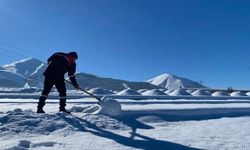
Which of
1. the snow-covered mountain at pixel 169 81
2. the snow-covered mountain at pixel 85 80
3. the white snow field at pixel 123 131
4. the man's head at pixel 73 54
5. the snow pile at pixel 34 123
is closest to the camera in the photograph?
the white snow field at pixel 123 131

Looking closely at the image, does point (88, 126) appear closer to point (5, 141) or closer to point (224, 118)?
point (5, 141)

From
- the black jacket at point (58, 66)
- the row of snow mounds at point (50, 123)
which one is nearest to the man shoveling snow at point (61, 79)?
the black jacket at point (58, 66)

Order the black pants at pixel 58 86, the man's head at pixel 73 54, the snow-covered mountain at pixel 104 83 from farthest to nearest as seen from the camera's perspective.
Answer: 1. the snow-covered mountain at pixel 104 83
2. the man's head at pixel 73 54
3. the black pants at pixel 58 86

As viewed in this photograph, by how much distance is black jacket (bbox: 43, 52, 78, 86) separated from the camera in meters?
8.44

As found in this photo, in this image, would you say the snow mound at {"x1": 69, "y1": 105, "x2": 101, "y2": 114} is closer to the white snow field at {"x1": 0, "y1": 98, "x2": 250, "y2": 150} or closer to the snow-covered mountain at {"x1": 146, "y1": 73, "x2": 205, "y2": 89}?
the white snow field at {"x1": 0, "y1": 98, "x2": 250, "y2": 150}

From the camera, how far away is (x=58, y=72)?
8.45 meters

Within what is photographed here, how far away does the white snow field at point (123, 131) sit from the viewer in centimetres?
576

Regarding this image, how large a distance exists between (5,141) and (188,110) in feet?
16.2

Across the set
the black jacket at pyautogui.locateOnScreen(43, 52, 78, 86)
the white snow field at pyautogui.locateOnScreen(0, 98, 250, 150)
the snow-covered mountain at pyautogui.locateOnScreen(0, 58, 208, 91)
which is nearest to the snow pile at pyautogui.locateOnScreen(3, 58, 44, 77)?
the snow-covered mountain at pyautogui.locateOnScreen(0, 58, 208, 91)

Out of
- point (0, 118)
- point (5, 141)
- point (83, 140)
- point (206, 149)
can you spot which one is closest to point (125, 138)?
point (83, 140)

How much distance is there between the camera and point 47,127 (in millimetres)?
6605

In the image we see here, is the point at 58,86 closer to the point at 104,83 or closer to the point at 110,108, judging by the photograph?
the point at 110,108

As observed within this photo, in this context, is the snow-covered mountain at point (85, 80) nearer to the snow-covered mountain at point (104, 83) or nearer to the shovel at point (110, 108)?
the snow-covered mountain at point (104, 83)

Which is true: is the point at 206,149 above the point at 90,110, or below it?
below
